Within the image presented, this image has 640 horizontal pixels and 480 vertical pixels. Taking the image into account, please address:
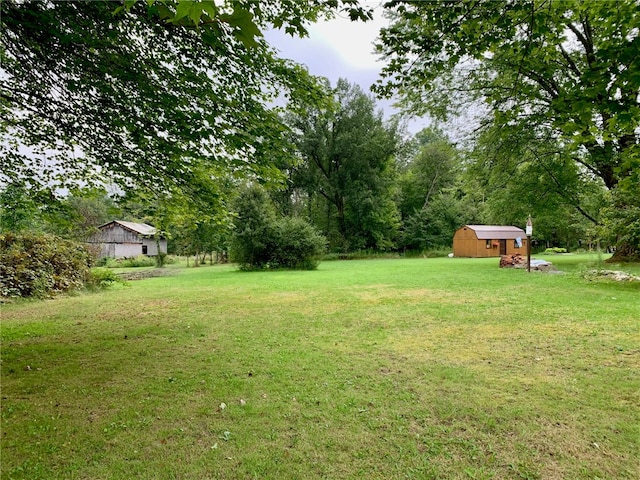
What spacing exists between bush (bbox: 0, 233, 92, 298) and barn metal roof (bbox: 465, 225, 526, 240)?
89.0ft

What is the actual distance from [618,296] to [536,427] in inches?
287

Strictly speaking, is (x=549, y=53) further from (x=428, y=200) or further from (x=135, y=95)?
(x=428, y=200)

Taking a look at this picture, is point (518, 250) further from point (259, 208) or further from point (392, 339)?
point (392, 339)

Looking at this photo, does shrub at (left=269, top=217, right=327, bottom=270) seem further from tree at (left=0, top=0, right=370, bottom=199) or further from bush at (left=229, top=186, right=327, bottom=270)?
tree at (left=0, top=0, right=370, bottom=199)

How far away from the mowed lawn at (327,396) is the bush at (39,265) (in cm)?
328

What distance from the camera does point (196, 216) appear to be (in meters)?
6.22

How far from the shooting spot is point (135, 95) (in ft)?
15.1

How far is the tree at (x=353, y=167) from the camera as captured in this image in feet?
104

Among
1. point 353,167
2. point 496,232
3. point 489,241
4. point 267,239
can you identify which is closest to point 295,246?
point 267,239

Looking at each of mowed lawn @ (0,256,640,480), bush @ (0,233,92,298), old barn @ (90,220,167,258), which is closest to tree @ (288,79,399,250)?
old barn @ (90,220,167,258)

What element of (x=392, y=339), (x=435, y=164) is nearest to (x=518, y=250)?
(x=435, y=164)

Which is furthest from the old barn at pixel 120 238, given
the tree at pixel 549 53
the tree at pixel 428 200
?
the tree at pixel 549 53

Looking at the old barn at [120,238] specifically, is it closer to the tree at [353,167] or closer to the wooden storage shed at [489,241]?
the tree at [353,167]

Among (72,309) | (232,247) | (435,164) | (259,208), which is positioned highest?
(435,164)
